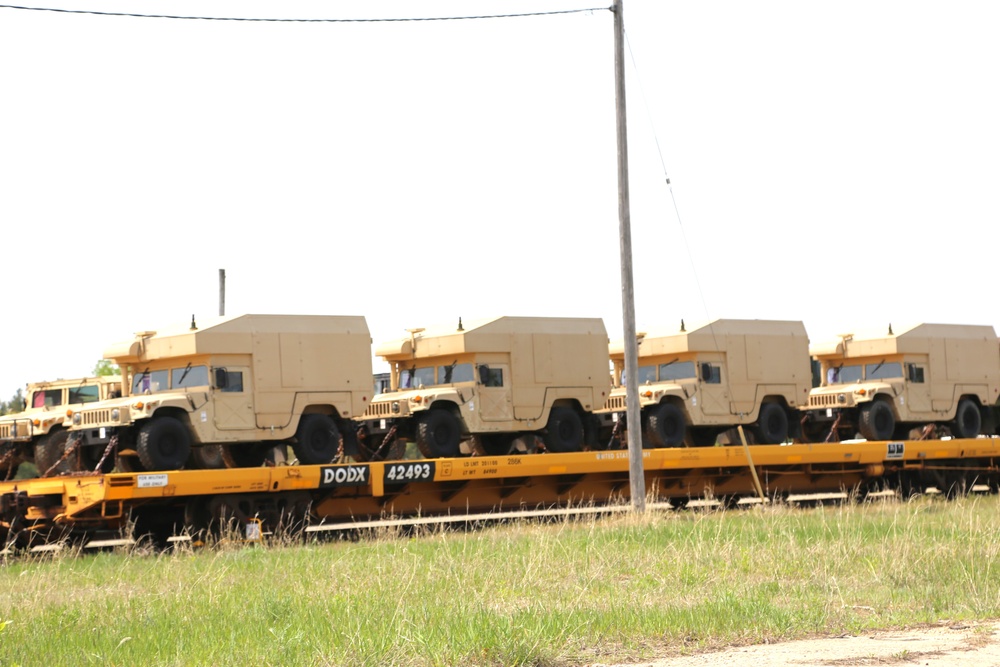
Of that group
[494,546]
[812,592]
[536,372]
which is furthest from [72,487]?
[812,592]

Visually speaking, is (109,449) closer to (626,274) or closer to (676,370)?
(626,274)

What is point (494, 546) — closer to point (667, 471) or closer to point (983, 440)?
point (667, 471)

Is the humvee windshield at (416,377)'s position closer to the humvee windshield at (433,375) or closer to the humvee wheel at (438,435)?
the humvee windshield at (433,375)

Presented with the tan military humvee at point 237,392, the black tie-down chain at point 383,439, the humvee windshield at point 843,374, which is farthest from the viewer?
the humvee windshield at point 843,374

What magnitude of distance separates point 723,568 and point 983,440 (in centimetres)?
Answer: 1680

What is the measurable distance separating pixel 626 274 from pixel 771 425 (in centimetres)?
700

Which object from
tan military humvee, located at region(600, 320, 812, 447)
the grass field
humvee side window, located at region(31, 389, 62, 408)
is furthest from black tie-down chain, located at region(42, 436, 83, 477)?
tan military humvee, located at region(600, 320, 812, 447)

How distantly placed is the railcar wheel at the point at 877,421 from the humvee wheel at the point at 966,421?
2200mm

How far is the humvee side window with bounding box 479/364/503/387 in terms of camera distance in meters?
22.4

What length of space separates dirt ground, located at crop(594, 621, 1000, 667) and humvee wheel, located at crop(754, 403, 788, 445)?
16.3 meters

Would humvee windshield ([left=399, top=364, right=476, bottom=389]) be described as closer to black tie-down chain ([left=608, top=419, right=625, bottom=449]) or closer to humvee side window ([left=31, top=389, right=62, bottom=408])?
black tie-down chain ([left=608, top=419, right=625, bottom=449])

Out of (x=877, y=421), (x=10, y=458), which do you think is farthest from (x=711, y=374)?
(x=10, y=458)

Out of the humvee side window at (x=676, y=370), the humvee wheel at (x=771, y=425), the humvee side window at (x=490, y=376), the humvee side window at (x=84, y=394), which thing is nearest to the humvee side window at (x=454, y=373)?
the humvee side window at (x=490, y=376)

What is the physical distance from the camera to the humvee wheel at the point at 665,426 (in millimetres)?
24500
